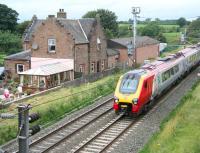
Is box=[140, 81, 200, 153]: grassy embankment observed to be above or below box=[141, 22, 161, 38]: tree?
below

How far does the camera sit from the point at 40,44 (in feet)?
144

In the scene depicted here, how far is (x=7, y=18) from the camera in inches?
3484

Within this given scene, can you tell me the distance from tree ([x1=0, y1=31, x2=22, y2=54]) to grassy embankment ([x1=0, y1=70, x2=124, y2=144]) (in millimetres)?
44972

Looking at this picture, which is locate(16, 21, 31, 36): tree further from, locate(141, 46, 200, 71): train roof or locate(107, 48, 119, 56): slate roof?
locate(141, 46, 200, 71): train roof

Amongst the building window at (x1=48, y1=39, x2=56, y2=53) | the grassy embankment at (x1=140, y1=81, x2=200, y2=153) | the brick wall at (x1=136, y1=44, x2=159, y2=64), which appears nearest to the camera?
the grassy embankment at (x1=140, y1=81, x2=200, y2=153)

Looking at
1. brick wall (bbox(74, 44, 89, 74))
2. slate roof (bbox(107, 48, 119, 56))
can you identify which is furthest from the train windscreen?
slate roof (bbox(107, 48, 119, 56))

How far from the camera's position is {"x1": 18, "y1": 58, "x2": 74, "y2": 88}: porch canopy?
3828 cm

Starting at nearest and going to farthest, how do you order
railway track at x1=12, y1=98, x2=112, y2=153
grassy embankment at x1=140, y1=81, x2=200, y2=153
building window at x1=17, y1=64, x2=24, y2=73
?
grassy embankment at x1=140, y1=81, x2=200, y2=153 < railway track at x1=12, y1=98, x2=112, y2=153 < building window at x1=17, y1=64, x2=24, y2=73

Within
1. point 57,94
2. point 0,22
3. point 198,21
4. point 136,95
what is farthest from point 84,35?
point 198,21

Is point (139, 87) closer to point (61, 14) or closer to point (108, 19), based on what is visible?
point (61, 14)

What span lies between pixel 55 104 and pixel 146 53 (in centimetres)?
3791

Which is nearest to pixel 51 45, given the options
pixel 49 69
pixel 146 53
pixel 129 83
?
pixel 49 69

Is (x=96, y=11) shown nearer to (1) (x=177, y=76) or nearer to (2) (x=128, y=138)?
(1) (x=177, y=76)

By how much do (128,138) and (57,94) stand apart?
536 inches
